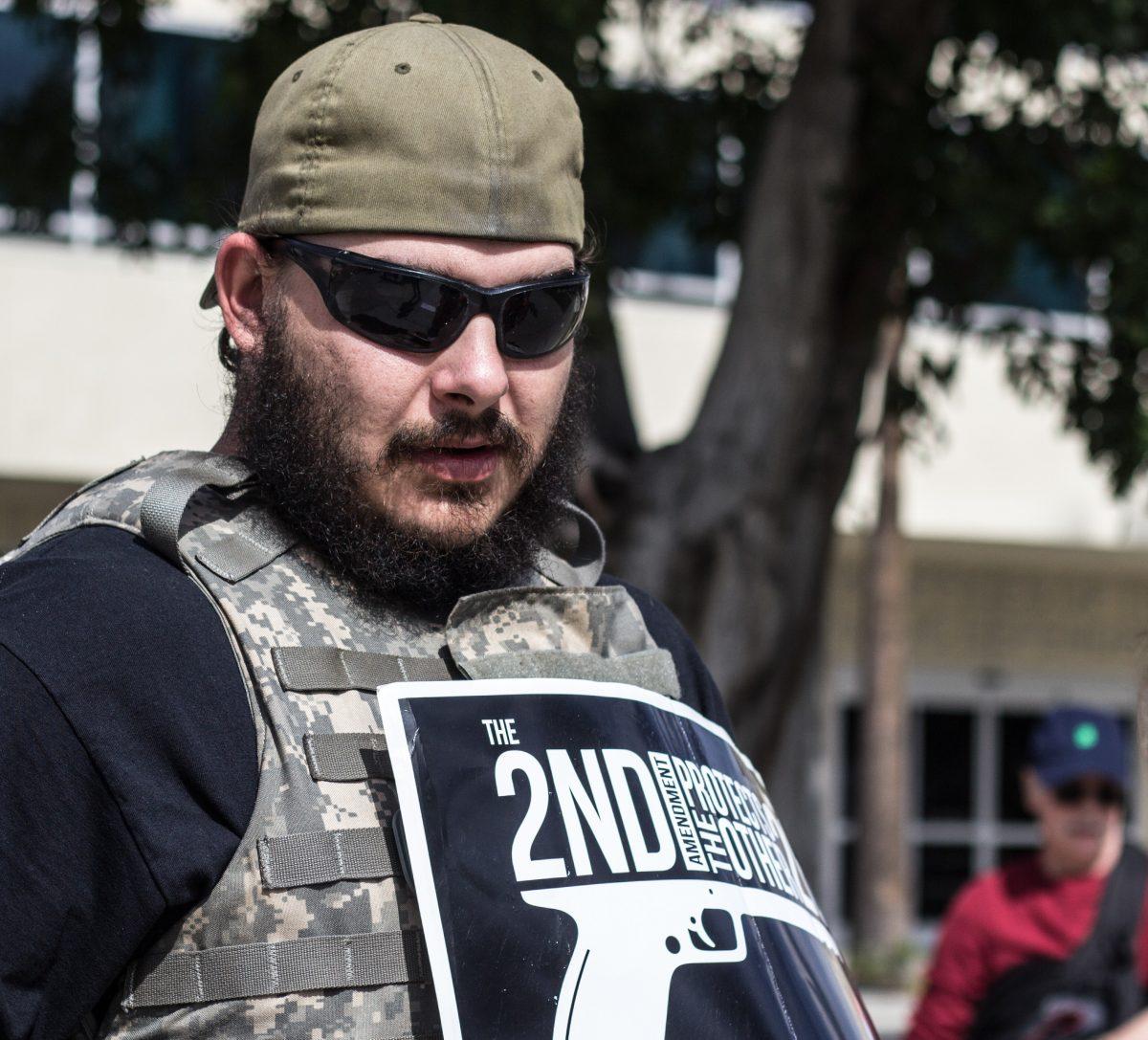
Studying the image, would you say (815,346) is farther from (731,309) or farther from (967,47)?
(967,47)

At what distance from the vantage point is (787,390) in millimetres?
5070

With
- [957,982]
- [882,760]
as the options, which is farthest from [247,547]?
[882,760]

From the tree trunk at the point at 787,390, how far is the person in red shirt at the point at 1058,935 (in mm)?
1161

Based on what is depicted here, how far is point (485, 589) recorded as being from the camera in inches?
69.2

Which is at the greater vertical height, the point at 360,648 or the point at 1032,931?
the point at 360,648

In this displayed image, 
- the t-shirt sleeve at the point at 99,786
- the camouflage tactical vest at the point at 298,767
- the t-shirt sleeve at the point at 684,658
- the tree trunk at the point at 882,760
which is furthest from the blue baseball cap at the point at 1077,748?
the tree trunk at the point at 882,760

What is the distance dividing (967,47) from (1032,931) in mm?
2864

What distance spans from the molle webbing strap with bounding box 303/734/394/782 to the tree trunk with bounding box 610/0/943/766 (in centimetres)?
353

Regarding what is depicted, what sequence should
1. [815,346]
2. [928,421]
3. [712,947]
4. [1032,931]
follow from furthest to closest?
[928,421]
[815,346]
[1032,931]
[712,947]

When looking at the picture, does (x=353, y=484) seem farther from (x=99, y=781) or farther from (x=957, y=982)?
(x=957, y=982)

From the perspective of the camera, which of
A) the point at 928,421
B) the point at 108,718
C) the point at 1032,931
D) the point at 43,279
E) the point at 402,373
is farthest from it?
the point at 43,279

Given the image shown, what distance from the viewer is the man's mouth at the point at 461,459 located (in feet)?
5.55

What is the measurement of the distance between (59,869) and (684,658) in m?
0.76

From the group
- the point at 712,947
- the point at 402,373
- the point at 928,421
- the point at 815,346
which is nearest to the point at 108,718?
the point at 402,373
